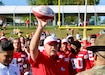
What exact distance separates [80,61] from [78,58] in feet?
0.24

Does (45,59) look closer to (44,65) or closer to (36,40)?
(44,65)

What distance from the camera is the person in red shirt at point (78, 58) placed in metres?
8.43

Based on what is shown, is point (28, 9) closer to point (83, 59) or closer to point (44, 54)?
point (83, 59)

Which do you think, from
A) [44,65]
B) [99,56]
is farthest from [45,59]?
[99,56]

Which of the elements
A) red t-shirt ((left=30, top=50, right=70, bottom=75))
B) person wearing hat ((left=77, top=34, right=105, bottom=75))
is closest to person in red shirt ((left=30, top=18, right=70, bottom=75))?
red t-shirt ((left=30, top=50, right=70, bottom=75))

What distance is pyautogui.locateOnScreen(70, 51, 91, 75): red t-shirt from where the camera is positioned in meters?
8.39

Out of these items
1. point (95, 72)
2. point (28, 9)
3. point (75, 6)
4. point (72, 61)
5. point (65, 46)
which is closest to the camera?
point (95, 72)

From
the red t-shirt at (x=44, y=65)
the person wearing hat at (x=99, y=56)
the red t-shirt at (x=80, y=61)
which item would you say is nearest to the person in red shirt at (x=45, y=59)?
the red t-shirt at (x=44, y=65)

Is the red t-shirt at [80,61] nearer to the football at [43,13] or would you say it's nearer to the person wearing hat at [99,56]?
the football at [43,13]

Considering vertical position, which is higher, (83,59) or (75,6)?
(83,59)

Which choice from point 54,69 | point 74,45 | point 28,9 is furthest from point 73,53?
point 28,9

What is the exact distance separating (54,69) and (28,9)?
3912 cm

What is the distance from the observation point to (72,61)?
27.7ft

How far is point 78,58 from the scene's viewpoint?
855cm
